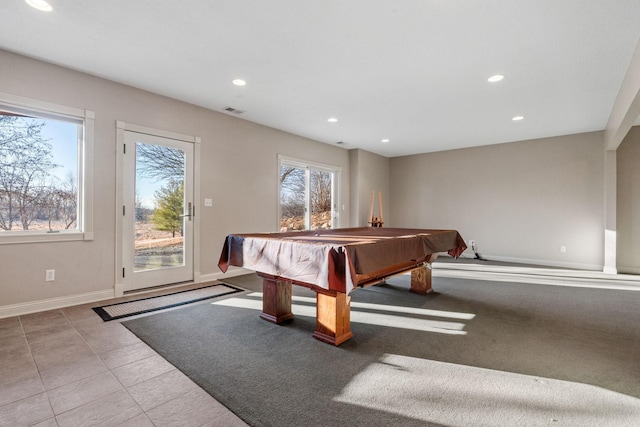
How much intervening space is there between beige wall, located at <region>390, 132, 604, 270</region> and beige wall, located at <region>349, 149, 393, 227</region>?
2.18 feet

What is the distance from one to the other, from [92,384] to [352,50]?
3166mm

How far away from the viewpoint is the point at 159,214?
3934mm

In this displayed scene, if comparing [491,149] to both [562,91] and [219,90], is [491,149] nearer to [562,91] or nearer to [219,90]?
[562,91]

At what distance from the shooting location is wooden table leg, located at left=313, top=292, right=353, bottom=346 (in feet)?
7.64

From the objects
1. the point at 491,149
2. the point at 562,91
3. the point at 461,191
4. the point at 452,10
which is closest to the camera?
the point at 452,10

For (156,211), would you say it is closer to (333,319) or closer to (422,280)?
(333,319)

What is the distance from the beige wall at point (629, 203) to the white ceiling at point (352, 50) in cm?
124

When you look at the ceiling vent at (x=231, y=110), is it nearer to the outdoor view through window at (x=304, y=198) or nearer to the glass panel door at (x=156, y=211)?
the glass panel door at (x=156, y=211)

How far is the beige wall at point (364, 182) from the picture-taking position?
274 inches

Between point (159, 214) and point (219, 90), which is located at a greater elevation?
point (219, 90)

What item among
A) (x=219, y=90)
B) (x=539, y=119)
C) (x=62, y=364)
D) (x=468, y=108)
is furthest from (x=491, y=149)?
(x=62, y=364)

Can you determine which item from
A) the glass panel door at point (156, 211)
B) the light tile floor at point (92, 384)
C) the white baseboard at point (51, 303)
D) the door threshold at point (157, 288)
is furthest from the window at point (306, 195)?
the light tile floor at point (92, 384)

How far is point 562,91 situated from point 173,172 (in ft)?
16.5

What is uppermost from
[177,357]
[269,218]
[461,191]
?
[461,191]
